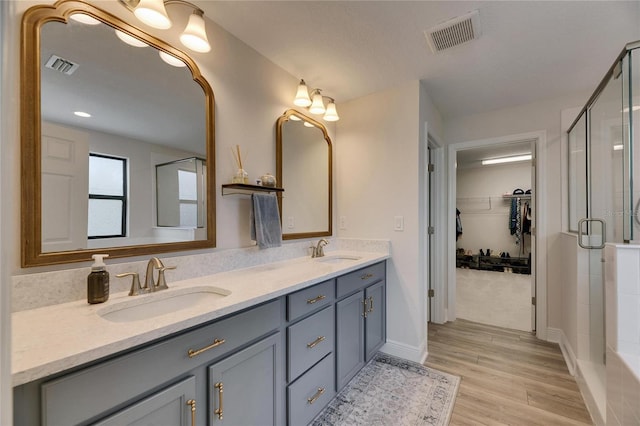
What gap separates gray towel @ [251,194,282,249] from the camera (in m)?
1.81

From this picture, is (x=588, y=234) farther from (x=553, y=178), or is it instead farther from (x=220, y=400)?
(x=220, y=400)

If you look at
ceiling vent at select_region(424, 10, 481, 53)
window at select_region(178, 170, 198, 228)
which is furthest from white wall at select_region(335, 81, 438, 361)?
window at select_region(178, 170, 198, 228)

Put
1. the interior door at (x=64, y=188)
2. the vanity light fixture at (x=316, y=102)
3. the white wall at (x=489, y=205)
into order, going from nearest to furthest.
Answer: the interior door at (x=64, y=188), the vanity light fixture at (x=316, y=102), the white wall at (x=489, y=205)

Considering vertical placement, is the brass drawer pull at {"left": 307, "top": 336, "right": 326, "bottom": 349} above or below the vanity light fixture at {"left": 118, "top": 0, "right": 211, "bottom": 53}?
below

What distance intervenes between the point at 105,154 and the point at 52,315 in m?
0.67

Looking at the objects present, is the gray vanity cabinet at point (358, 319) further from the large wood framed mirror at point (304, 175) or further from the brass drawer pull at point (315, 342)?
the large wood framed mirror at point (304, 175)

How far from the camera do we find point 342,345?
5.92 feet

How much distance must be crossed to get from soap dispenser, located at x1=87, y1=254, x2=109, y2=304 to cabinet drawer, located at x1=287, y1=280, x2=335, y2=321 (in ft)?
2.51

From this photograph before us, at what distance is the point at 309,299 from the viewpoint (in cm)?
150

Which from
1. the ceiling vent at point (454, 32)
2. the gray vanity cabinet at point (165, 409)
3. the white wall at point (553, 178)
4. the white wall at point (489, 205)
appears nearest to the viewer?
the gray vanity cabinet at point (165, 409)

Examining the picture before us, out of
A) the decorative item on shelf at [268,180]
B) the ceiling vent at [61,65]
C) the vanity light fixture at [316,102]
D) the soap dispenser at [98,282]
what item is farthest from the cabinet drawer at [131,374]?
the vanity light fixture at [316,102]

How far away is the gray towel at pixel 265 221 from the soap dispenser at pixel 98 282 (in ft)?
2.73

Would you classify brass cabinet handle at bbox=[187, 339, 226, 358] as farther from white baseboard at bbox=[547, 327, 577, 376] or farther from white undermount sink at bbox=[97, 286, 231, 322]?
white baseboard at bbox=[547, 327, 577, 376]

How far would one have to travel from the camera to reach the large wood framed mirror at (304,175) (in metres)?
2.18
